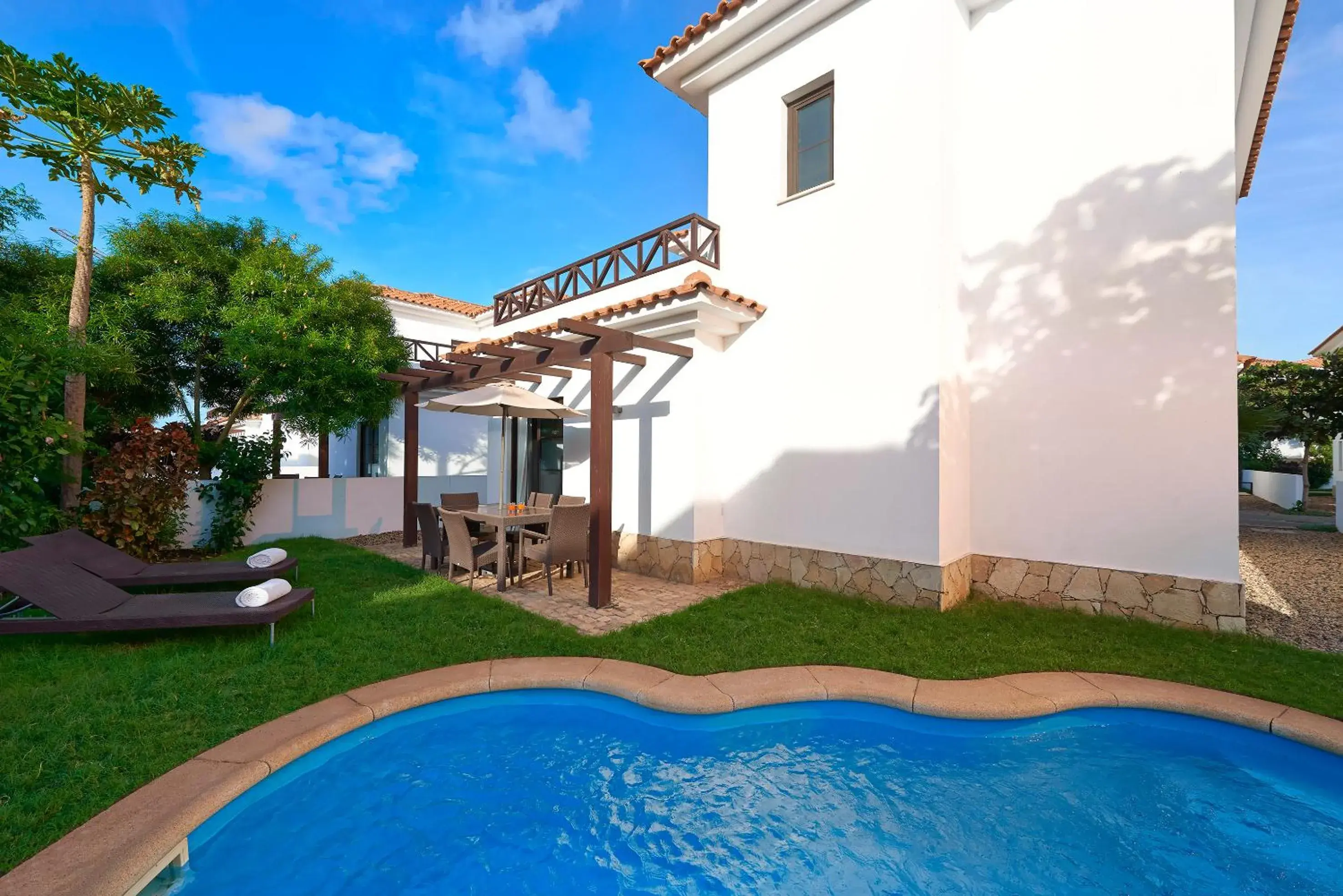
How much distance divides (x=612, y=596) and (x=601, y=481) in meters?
1.64

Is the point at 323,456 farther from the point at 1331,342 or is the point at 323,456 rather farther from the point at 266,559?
the point at 1331,342

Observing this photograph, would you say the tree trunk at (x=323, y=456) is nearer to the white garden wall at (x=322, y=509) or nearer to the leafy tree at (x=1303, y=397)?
the white garden wall at (x=322, y=509)

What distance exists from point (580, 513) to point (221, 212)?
35.4 ft

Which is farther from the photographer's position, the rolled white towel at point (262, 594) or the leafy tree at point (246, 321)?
the leafy tree at point (246, 321)

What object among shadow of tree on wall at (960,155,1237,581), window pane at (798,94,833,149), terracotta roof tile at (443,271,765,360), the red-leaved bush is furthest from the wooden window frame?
the red-leaved bush

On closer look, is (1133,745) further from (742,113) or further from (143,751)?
(742,113)

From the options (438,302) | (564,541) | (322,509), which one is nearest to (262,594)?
(564,541)

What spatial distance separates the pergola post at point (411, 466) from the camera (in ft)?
37.0

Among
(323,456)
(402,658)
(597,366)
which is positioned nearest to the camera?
(402,658)

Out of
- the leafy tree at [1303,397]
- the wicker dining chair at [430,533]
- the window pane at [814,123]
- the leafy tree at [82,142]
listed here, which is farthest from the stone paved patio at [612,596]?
the leafy tree at [1303,397]

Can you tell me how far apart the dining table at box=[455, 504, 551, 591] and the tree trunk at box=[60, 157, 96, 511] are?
5863 mm

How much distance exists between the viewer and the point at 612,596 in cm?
763

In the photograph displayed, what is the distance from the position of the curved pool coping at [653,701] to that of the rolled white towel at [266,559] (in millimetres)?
3919

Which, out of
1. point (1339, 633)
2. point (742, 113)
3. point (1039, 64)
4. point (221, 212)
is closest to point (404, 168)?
point (221, 212)
